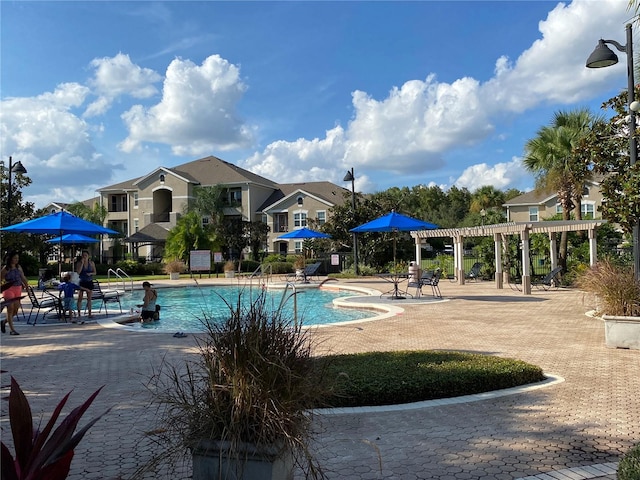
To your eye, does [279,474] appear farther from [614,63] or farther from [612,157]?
[612,157]

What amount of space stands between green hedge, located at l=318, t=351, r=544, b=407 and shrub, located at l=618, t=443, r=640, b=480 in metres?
A: 2.62

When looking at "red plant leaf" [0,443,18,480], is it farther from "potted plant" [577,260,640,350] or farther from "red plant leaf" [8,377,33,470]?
"potted plant" [577,260,640,350]

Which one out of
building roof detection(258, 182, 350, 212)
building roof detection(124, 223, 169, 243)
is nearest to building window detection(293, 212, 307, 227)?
building roof detection(258, 182, 350, 212)

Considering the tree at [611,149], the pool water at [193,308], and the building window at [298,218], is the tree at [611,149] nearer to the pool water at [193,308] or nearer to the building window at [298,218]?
the pool water at [193,308]

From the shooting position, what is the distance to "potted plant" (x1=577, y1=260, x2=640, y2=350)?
8164 millimetres

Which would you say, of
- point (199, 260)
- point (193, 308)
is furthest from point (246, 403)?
point (199, 260)

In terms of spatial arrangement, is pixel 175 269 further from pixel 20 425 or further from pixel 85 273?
pixel 20 425

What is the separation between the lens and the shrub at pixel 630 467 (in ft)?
9.37

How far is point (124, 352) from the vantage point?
28.4 ft

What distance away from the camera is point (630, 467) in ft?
9.74

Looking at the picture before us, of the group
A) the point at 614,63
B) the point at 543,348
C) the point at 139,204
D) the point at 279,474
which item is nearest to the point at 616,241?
the point at 614,63

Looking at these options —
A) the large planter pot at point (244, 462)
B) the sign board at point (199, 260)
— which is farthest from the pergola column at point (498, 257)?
the large planter pot at point (244, 462)

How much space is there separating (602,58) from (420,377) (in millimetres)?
7481

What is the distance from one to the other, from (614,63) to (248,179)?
43516 millimetres
